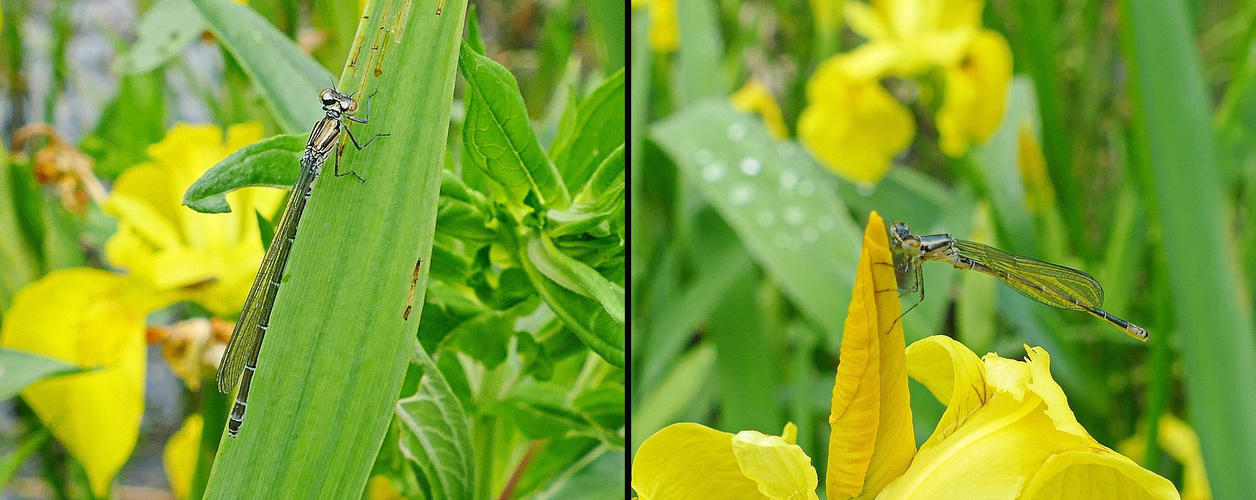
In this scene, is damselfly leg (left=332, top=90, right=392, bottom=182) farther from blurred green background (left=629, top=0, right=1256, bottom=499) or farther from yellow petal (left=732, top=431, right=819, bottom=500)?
blurred green background (left=629, top=0, right=1256, bottom=499)

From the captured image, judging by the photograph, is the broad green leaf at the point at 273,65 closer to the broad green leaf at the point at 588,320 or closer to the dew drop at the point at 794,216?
the broad green leaf at the point at 588,320

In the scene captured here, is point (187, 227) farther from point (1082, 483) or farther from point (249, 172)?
point (1082, 483)

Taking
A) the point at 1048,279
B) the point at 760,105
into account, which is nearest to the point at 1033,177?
the point at 760,105

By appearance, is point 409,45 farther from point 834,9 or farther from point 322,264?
point 834,9

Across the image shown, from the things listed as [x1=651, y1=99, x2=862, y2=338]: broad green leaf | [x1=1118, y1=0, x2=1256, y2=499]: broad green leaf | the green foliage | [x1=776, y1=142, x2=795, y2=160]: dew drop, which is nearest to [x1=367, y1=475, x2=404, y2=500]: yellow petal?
the green foliage

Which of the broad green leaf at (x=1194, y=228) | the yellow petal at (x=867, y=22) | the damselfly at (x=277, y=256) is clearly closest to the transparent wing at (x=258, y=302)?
the damselfly at (x=277, y=256)
